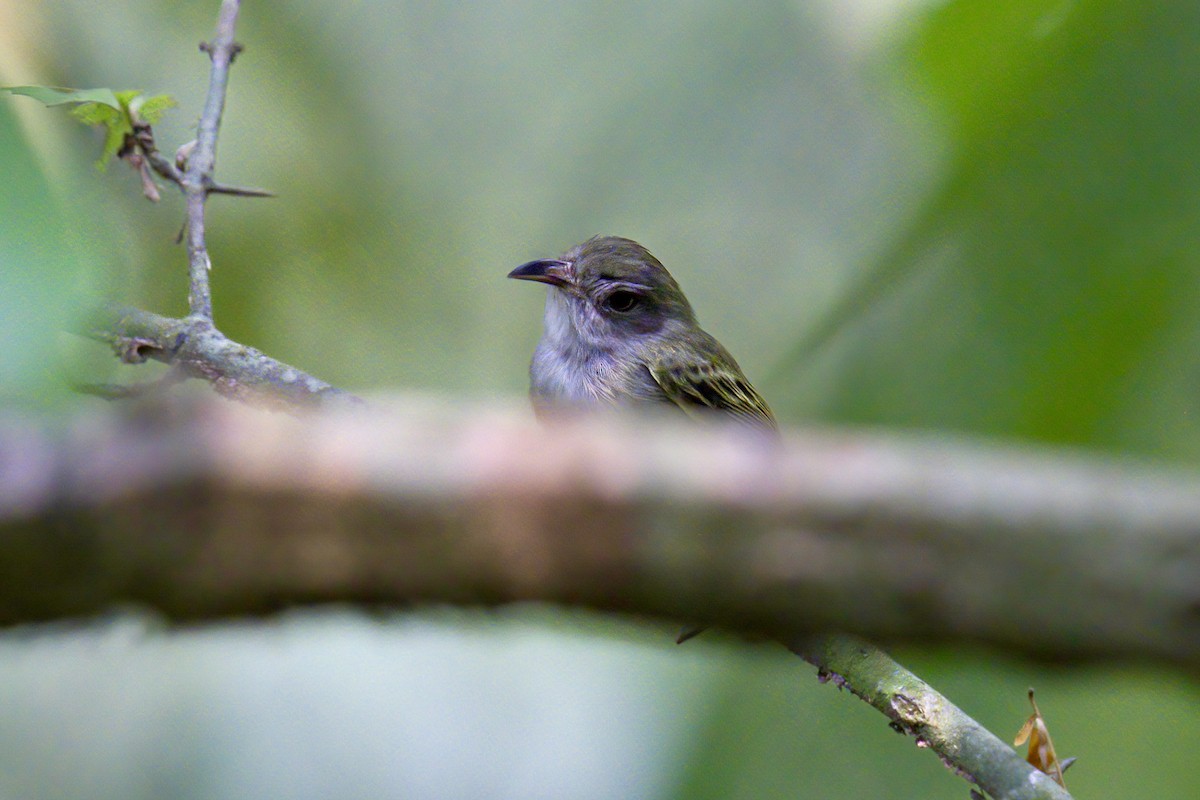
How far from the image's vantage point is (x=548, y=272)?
3451 millimetres

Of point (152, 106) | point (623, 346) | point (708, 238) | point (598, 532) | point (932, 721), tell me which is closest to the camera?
point (598, 532)

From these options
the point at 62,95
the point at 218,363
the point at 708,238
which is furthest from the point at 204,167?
the point at 708,238

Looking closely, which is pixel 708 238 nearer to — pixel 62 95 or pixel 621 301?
pixel 621 301


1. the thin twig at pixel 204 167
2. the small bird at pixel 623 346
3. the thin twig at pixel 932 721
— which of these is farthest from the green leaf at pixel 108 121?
the thin twig at pixel 932 721

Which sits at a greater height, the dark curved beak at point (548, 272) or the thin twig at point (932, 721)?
the dark curved beak at point (548, 272)

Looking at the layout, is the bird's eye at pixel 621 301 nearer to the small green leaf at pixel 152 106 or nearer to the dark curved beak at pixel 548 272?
the dark curved beak at pixel 548 272

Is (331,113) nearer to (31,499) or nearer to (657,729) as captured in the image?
(657,729)

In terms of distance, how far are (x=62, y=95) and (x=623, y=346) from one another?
77.9 inches

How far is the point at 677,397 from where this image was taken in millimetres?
3277

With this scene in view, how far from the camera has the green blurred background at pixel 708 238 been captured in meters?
4.56

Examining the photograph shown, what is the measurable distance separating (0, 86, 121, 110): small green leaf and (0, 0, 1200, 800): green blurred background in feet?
5.63

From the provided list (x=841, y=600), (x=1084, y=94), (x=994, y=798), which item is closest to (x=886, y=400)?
(x=1084, y=94)

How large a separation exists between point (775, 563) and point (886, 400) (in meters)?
5.10

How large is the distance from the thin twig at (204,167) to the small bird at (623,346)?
117cm
